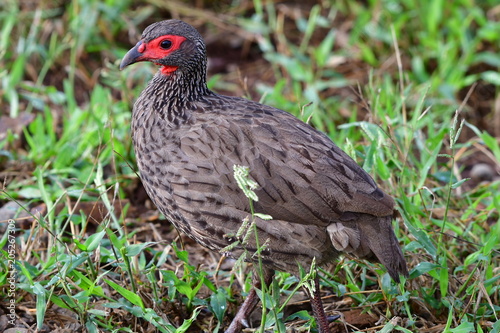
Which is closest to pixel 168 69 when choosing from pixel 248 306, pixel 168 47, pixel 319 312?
pixel 168 47

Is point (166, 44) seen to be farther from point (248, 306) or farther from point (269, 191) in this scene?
point (248, 306)

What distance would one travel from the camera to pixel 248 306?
12.6 ft

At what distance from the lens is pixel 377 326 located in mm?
3705

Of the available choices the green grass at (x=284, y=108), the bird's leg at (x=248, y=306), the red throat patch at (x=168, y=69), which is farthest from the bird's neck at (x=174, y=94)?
the bird's leg at (x=248, y=306)

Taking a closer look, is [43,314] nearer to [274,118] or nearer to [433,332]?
[274,118]

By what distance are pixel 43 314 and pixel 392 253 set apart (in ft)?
5.34

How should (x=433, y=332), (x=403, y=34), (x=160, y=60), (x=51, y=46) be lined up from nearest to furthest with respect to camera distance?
(x=433, y=332)
(x=160, y=60)
(x=51, y=46)
(x=403, y=34)

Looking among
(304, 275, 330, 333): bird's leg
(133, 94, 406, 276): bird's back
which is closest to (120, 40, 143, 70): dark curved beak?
(133, 94, 406, 276): bird's back

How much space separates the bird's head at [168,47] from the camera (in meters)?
3.93

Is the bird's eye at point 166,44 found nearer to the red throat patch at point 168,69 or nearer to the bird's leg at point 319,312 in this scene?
the red throat patch at point 168,69

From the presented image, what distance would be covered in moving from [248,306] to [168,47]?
140cm

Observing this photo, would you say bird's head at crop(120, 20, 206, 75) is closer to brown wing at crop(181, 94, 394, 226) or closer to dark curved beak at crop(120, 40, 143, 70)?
dark curved beak at crop(120, 40, 143, 70)

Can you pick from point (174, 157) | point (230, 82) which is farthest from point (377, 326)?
point (230, 82)

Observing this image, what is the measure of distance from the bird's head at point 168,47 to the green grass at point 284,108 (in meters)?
0.39
